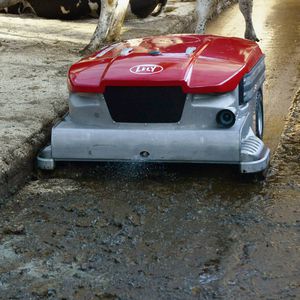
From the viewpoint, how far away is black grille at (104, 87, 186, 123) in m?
5.86

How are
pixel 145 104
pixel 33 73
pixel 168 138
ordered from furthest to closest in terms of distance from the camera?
pixel 33 73
pixel 145 104
pixel 168 138

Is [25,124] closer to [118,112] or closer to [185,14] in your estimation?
[118,112]

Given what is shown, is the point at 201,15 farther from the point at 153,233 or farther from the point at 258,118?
the point at 153,233

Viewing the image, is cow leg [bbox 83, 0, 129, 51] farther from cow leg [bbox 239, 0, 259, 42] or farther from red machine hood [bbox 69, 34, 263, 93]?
red machine hood [bbox 69, 34, 263, 93]

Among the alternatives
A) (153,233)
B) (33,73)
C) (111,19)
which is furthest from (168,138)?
(111,19)

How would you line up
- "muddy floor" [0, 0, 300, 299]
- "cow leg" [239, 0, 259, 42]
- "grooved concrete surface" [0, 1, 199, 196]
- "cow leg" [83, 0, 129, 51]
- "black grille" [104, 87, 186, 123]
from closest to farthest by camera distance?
"muddy floor" [0, 0, 300, 299] → "black grille" [104, 87, 186, 123] → "grooved concrete surface" [0, 1, 199, 196] → "cow leg" [83, 0, 129, 51] → "cow leg" [239, 0, 259, 42]

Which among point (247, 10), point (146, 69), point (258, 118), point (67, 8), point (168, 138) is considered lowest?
point (67, 8)

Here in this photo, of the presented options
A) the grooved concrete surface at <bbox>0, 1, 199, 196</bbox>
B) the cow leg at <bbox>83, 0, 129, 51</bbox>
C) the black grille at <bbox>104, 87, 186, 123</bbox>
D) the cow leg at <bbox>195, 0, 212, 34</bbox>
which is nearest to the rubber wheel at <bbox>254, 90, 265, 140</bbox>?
the black grille at <bbox>104, 87, 186, 123</bbox>

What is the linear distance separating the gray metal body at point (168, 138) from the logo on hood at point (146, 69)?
32 centimetres

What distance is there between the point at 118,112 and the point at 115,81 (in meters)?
0.24

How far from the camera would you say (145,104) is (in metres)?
5.91

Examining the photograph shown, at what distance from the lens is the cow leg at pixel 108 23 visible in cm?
1064

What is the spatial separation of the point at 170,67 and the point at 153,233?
Result: 1469mm

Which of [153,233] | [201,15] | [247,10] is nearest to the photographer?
[153,233]
